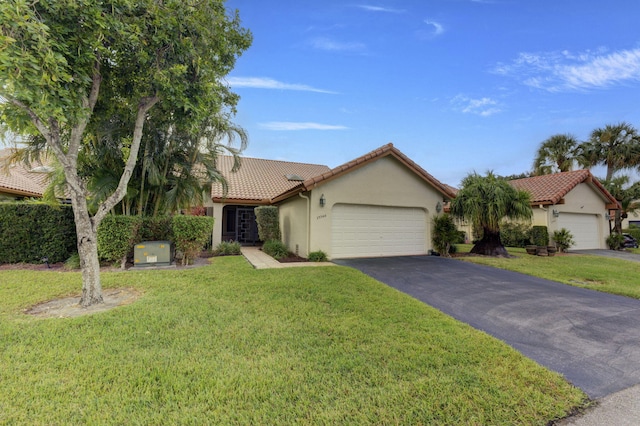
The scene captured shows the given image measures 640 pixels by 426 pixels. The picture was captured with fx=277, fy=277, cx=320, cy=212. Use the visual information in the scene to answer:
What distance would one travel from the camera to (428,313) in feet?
17.1

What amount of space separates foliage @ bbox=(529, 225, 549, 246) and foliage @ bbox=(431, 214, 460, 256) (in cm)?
691

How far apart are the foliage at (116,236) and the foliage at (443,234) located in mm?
12143

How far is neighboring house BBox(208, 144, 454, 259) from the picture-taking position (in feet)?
36.6

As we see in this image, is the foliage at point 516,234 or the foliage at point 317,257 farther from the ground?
the foliage at point 516,234

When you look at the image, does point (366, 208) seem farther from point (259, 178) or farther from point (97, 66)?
point (97, 66)

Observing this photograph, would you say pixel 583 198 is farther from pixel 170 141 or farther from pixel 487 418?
pixel 170 141

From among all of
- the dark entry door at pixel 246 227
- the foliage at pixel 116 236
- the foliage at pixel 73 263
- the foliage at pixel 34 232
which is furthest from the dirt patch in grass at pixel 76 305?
the dark entry door at pixel 246 227

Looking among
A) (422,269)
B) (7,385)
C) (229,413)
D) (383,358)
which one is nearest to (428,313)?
(383,358)

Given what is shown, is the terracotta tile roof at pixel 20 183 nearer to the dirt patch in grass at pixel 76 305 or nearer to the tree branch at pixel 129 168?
the dirt patch in grass at pixel 76 305

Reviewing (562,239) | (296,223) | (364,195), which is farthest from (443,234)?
(562,239)

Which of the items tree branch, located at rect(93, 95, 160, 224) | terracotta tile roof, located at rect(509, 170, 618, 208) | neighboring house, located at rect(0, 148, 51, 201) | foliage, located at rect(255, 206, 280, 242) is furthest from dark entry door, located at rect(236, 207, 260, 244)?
terracotta tile roof, located at rect(509, 170, 618, 208)

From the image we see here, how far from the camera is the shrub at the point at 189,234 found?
31.5ft

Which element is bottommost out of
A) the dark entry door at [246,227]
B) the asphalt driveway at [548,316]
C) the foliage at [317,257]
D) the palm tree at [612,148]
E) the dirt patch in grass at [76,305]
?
the asphalt driveway at [548,316]

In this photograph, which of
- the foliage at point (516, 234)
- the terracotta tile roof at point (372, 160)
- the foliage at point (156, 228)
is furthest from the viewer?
the foliage at point (516, 234)
